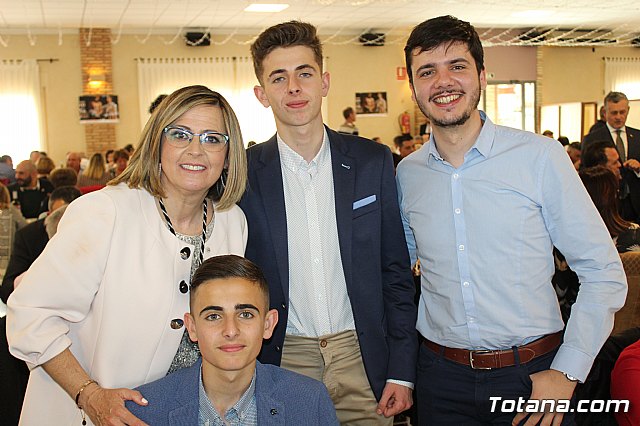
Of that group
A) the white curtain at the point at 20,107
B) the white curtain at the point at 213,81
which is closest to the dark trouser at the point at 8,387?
the white curtain at the point at 213,81

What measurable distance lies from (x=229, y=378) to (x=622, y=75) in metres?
20.2

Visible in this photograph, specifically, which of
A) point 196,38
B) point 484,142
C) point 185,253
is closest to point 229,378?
point 185,253

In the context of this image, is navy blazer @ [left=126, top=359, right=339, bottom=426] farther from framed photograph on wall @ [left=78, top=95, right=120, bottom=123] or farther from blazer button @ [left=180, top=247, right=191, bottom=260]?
framed photograph on wall @ [left=78, top=95, right=120, bottom=123]

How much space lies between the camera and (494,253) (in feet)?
7.28

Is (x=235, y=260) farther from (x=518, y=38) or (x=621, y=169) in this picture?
(x=518, y=38)

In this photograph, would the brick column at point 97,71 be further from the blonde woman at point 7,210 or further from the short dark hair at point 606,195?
the short dark hair at point 606,195

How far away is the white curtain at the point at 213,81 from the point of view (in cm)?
1527

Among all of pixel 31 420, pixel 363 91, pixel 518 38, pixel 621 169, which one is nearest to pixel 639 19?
pixel 518 38

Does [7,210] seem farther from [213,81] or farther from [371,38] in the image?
[371,38]

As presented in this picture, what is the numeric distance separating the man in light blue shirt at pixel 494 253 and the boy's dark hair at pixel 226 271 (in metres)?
0.60

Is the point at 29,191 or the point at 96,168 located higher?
the point at 96,168

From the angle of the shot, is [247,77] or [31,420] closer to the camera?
[31,420]

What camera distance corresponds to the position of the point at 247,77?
16.1m

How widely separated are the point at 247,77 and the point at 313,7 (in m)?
3.80
